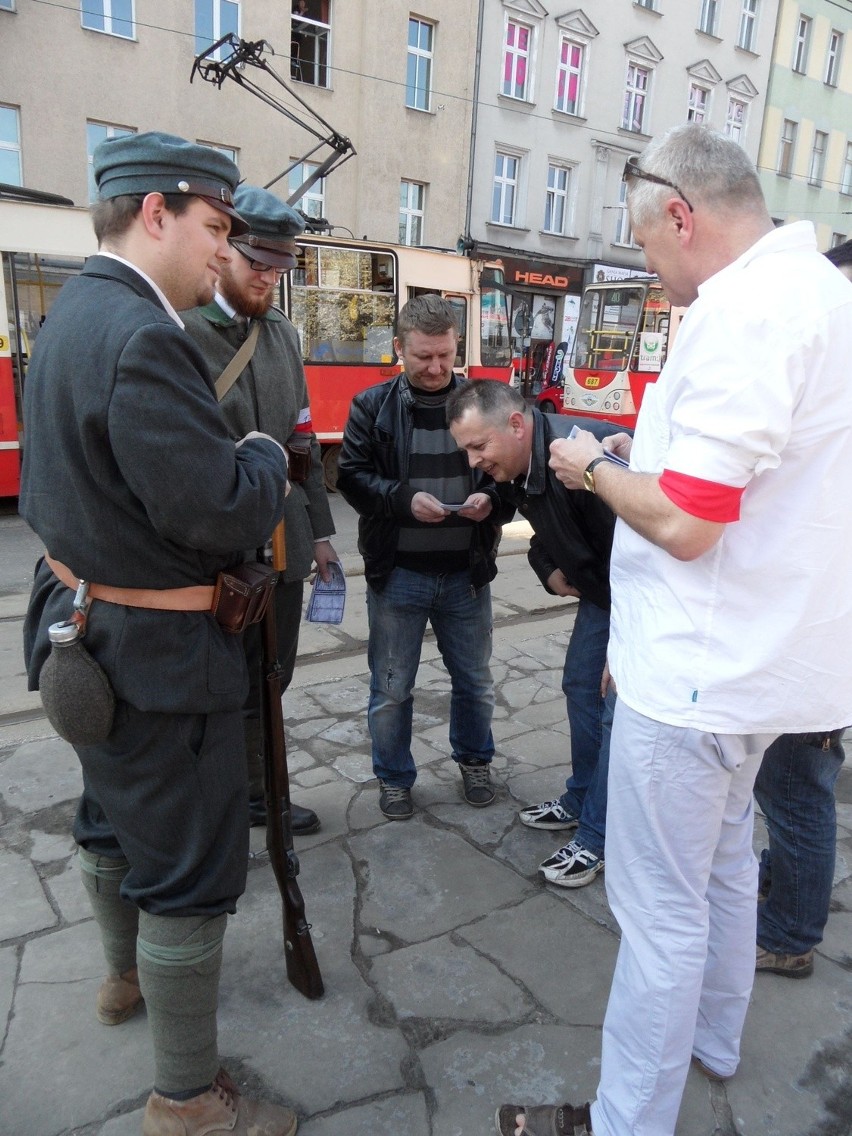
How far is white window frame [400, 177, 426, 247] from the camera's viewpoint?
19.2m

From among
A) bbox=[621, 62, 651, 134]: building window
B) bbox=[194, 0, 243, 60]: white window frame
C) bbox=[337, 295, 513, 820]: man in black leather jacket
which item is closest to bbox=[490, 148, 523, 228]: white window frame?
bbox=[621, 62, 651, 134]: building window

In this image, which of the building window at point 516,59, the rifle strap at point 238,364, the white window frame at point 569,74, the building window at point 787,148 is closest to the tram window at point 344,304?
the rifle strap at point 238,364

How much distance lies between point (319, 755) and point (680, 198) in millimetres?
2662

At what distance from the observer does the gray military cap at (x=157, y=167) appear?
60.3 inches

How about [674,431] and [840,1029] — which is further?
[840,1029]

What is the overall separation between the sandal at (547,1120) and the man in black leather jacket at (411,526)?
4.35 ft

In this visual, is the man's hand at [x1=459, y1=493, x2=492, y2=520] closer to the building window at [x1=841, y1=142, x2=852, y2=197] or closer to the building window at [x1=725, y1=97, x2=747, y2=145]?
the building window at [x1=725, y1=97, x2=747, y2=145]

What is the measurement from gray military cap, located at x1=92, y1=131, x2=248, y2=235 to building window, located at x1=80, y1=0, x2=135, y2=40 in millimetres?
16174

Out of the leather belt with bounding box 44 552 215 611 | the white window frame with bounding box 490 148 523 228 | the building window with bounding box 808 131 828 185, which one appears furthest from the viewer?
the building window with bounding box 808 131 828 185

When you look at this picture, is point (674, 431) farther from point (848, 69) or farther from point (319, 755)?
point (848, 69)

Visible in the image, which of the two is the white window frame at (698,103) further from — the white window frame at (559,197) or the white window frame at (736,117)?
the white window frame at (559,197)

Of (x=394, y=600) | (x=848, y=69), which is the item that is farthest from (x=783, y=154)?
(x=394, y=600)

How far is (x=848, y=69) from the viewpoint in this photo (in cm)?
2870

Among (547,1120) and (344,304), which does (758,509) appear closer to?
(547,1120)
